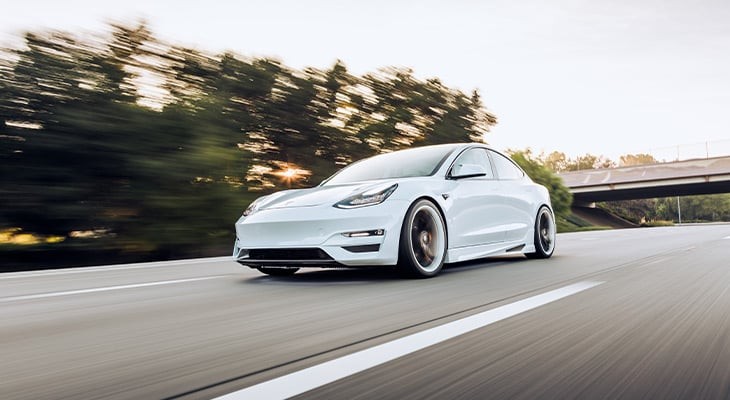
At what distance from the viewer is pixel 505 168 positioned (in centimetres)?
817

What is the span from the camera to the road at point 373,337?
244 cm

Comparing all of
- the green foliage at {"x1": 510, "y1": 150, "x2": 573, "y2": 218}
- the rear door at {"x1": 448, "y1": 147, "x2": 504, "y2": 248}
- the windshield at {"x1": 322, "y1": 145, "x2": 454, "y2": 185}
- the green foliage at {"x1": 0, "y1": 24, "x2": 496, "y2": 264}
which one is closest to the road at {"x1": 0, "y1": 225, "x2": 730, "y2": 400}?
the rear door at {"x1": 448, "y1": 147, "x2": 504, "y2": 248}

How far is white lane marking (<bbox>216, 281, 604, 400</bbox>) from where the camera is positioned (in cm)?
234

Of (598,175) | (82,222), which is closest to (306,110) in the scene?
(82,222)

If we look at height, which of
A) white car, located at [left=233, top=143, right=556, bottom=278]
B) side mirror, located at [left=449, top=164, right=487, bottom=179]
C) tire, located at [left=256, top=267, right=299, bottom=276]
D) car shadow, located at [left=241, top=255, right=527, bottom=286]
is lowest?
car shadow, located at [left=241, top=255, right=527, bottom=286]

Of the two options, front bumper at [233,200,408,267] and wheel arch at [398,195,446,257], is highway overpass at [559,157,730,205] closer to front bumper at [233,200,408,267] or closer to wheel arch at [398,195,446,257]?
wheel arch at [398,195,446,257]

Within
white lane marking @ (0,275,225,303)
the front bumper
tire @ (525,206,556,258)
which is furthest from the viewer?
tire @ (525,206,556,258)

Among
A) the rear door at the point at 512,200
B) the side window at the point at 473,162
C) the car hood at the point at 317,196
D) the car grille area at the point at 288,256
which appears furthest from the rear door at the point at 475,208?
the car grille area at the point at 288,256

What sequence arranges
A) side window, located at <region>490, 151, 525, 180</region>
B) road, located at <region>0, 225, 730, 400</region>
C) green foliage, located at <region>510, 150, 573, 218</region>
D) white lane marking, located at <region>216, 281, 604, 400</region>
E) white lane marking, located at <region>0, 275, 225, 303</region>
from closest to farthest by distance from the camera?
white lane marking, located at <region>216, 281, 604, 400</region> < road, located at <region>0, 225, 730, 400</region> < white lane marking, located at <region>0, 275, 225, 303</region> < side window, located at <region>490, 151, 525, 180</region> < green foliage, located at <region>510, 150, 573, 218</region>

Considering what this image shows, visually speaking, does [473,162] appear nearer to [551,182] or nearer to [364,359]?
[364,359]

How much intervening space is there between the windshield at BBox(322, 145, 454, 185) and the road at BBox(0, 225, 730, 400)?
1151 millimetres

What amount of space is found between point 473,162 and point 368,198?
2.03m

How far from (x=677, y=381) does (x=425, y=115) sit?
1730 cm

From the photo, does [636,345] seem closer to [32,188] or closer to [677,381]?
[677,381]
